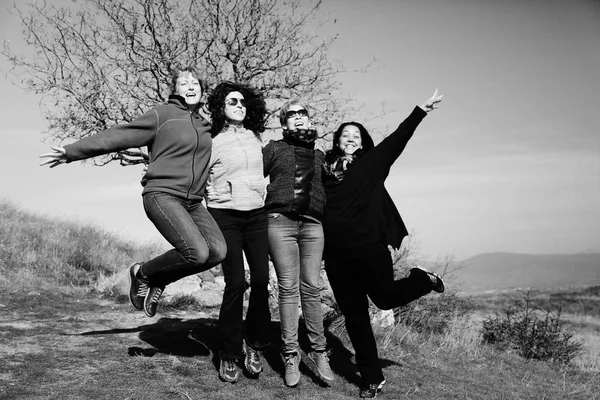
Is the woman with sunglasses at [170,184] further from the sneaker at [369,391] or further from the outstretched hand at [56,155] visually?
the sneaker at [369,391]

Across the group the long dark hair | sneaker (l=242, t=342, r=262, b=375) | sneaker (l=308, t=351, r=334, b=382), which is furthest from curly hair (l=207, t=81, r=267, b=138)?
sneaker (l=308, t=351, r=334, b=382)

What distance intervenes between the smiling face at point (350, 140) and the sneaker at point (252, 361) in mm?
1889

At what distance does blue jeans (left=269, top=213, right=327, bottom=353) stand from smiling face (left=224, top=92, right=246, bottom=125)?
2.81 feet

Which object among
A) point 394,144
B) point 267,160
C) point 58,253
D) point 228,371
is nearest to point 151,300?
point 228,371

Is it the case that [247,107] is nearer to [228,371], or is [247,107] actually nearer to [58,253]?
[228,371]

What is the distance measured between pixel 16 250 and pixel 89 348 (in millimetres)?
7007

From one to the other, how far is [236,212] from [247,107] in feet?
3.19

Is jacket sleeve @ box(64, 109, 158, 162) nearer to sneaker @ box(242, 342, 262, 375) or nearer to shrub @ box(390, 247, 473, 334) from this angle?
sneaker @ box(242, 342, 262, 375)

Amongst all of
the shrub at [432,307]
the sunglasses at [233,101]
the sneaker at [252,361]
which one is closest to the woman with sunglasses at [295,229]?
the sneaker at [252,361]

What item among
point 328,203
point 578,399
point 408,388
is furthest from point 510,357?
point 328,203

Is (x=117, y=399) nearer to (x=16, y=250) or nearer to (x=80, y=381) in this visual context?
(x=80, y=381)

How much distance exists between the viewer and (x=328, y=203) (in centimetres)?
441

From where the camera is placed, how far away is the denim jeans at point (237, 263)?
13.6 ft

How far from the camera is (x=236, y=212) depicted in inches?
164
